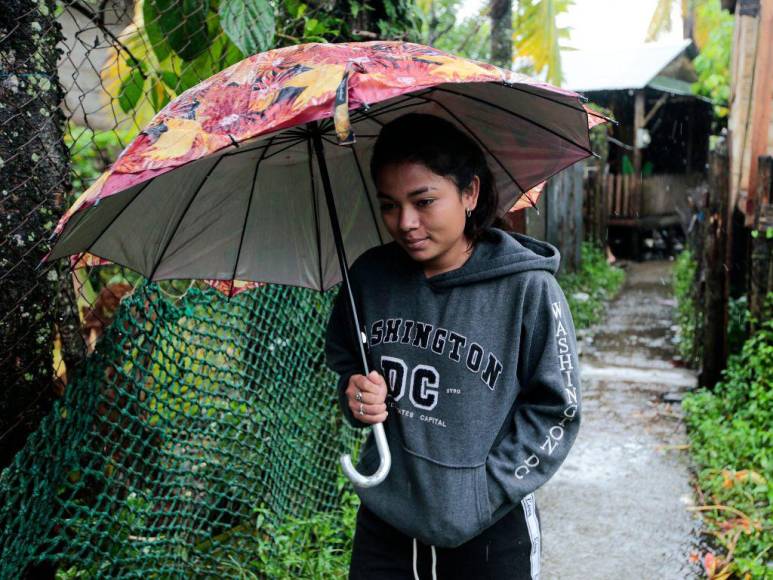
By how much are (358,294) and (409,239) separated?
0.95 feet

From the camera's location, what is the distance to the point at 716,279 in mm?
6180

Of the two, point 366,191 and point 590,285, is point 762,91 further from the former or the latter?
point 590,285

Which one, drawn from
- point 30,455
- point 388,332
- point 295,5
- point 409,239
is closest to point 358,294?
point 388,332

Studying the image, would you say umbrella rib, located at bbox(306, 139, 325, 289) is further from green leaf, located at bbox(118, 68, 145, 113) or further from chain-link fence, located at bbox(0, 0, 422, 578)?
green leaf, located at bbox(118, 68, 145, 113)

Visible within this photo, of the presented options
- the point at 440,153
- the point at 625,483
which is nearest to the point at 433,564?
the point at 440,153

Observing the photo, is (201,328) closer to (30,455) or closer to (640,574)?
(30,455)

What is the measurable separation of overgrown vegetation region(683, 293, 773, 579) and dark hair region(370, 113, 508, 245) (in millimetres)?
2369

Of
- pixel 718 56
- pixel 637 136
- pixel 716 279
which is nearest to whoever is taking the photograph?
pixel 716 279

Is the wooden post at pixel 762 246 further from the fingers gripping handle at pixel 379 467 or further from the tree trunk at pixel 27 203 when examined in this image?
the tree trunk at pixel 27 203

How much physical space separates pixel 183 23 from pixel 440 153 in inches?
57.3

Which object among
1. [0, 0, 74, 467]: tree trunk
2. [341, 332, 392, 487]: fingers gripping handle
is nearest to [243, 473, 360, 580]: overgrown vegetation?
[0, 0, 74, 467]: tree trunk

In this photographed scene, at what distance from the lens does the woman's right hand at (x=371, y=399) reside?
1916mm

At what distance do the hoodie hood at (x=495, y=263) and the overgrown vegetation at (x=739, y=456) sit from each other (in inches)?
89.5

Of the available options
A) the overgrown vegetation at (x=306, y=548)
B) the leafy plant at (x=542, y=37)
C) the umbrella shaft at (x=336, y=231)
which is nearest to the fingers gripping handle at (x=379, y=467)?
the umbrella shaft at (x=336, y=231)
